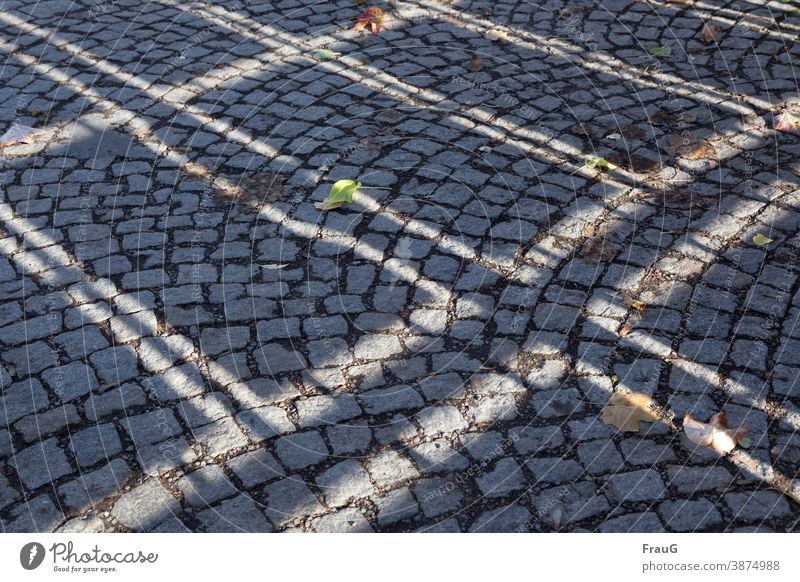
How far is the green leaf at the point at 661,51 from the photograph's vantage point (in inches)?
241

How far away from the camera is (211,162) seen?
5.21 m

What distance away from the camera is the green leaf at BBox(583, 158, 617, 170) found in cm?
503

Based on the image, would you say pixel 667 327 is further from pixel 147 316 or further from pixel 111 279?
pixel 111 279

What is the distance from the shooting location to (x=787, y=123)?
5332 mm

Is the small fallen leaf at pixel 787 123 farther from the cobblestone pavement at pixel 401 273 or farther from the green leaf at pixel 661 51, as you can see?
the green leaf at pixel 661 51

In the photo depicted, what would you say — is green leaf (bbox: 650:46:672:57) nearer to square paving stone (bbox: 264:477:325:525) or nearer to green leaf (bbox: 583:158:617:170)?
green leaf (bbox: 583:158:617:170)

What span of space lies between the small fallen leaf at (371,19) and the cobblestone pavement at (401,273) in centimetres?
19

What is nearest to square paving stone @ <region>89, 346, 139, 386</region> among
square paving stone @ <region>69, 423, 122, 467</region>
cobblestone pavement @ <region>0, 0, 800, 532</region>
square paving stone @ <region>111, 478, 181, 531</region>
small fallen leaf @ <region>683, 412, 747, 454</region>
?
cobblestone pavement @ <region>0, 0, 800, 532</region>

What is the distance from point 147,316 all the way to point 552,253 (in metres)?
1.98

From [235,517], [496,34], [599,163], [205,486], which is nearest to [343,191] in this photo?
[599,163]

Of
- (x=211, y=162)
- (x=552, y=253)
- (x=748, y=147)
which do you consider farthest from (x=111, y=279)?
(x=748, y=147)

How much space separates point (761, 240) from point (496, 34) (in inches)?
109

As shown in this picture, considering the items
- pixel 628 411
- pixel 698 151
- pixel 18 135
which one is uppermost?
pixel 698 151

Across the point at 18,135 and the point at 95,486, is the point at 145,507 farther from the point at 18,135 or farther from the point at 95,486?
the point at 18,135
